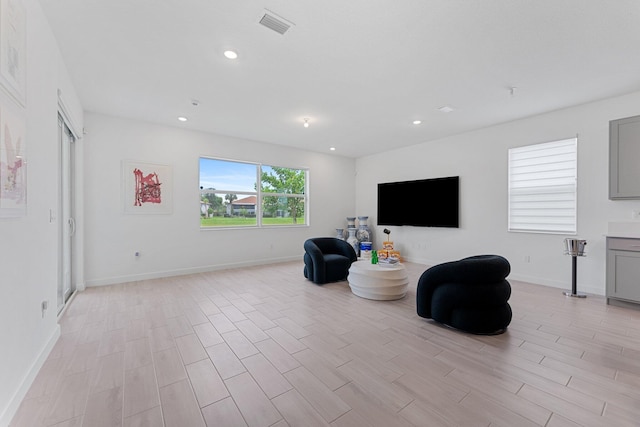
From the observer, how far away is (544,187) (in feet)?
14.7

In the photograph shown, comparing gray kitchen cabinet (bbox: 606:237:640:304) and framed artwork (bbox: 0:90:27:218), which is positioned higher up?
framed artwork (bbox: 0:90:27:218)

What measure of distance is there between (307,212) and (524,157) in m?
4.72

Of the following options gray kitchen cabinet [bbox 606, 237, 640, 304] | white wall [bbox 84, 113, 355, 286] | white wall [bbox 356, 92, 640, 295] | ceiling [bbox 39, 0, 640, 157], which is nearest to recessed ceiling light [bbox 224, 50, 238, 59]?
ceiling [bbox 39, 0, 640, 157]

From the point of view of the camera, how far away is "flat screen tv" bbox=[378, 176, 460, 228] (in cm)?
560

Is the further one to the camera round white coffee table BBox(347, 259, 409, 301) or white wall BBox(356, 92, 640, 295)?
white wall BBox(356, 92, 640, 295)

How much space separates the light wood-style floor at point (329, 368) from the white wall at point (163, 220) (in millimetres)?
1246

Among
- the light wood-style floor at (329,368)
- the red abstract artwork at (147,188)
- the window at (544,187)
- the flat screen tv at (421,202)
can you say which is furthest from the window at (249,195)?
the window at (544,187)

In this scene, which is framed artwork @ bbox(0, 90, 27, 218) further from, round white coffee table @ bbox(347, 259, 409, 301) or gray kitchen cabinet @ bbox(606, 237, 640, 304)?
gray kitchen cabinet @ bbox(606, 237, 640, 304)

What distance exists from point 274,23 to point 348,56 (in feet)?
2.79

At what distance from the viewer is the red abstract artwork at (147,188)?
4.68 m

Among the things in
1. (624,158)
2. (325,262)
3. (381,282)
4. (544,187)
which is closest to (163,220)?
(325,262)

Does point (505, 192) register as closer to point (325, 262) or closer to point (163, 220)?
point (325, 262)

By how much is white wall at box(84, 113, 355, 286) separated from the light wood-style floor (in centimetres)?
125

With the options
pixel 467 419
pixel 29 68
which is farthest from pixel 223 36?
pixel 467 419
